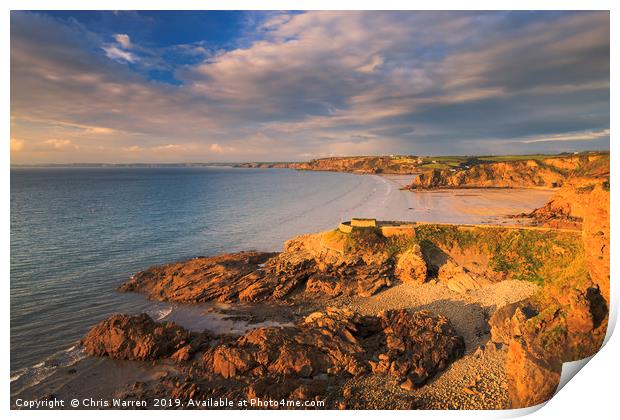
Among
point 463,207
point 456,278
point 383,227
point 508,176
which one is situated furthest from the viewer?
point 508,176

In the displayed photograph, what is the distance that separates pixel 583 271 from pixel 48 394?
2293 cm

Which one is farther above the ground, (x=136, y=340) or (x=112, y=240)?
(x=112, y=240)

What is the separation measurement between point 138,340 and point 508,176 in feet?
254

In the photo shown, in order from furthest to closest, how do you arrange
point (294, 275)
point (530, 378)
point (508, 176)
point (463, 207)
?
point (508, 176), point (463, 207), point (294, 275), point (530, 378)

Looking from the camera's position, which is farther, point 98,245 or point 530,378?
point 98,245

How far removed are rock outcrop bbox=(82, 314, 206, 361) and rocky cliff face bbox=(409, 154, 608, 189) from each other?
5647cm

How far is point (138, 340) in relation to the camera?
17344mm

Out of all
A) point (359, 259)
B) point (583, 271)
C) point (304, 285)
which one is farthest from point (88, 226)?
point (583, 271)

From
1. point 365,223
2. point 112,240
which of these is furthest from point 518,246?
point 112,240

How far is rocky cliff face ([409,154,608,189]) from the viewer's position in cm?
6162

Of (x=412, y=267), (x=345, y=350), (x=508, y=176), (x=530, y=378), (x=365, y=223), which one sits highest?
(x=508, y=176)

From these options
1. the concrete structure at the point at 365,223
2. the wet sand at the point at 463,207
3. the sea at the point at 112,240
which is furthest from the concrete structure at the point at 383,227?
the wet sand at the point at 463,207

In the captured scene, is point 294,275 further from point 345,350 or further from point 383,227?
point 345,350

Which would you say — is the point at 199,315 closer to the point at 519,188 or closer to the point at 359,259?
the point at 359,259
